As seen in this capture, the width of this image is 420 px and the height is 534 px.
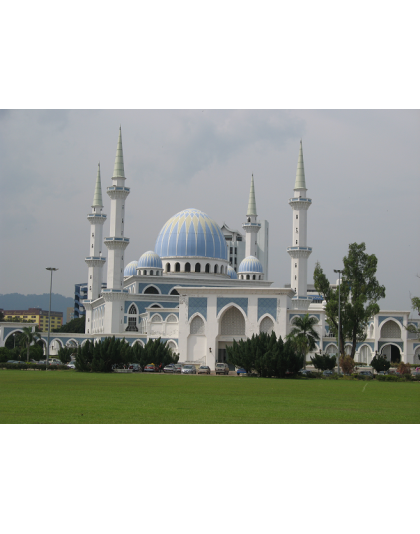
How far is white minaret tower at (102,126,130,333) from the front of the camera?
47.1 m

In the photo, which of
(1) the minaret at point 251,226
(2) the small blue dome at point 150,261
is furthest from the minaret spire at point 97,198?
(1) the minaret at point 251,226

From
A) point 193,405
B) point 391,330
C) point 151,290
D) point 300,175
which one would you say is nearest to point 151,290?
point 151,290

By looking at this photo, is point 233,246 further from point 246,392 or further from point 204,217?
point 246,392

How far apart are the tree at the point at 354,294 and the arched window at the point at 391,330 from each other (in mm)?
13885

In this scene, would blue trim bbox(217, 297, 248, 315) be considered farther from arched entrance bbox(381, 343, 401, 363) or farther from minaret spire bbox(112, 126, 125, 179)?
arched entrance bbox(381, 343, 401, 363)

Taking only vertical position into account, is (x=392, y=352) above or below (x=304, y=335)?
below

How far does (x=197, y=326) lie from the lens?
42.6 metres

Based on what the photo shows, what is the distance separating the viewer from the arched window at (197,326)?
4244 cm

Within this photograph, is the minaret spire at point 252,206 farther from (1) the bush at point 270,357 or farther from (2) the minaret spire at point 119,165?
(1) the bush at point 270,357

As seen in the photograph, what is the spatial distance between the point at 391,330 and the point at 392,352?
5.72 feet

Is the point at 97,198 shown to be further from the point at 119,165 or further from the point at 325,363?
the point at 325,363

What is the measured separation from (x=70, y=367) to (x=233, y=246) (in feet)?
201

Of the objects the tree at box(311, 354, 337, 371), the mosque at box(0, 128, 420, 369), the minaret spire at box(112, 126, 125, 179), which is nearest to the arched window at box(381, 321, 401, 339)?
the mosque at box(0, 128, 420, 369)
